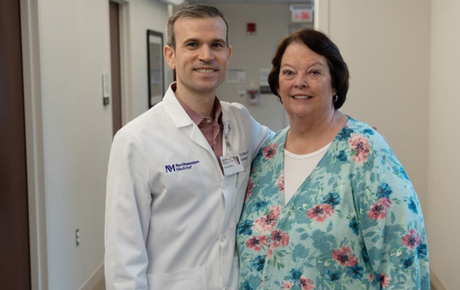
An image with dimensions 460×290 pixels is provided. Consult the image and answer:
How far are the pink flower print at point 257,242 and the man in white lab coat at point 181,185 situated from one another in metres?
0.07

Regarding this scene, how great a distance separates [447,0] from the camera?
364 cm

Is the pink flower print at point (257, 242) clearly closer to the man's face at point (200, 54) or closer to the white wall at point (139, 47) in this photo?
the man's face at point (200, 54)

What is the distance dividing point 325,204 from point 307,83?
38cm

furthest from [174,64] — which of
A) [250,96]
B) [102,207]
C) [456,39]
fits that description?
[250,96]

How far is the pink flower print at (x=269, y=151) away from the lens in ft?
6.93

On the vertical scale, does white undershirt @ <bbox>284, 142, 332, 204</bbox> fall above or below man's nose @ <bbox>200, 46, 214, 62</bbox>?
below

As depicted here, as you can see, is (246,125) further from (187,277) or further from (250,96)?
(250,96)

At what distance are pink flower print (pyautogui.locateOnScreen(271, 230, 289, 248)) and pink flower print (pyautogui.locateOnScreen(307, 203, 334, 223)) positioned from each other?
0.10 metres

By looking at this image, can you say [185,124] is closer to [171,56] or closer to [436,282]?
[171,56]

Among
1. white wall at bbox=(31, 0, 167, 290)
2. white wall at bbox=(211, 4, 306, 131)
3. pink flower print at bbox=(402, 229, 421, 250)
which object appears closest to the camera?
pink flower print at bbox=(402, 229, 421, 250)

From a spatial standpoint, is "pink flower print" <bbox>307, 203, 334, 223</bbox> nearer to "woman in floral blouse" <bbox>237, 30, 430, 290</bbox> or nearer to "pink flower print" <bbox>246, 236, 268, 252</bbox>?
"woman in floral blouse" <bbox>237, 30, 430, 290</bbox>

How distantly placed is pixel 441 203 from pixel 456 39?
102cm

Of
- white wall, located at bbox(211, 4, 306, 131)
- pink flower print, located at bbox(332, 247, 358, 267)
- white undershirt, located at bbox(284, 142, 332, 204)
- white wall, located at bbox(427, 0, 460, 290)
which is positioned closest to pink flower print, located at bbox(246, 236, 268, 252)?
white undershirt, located at bbox(284, 142, 332, 204)

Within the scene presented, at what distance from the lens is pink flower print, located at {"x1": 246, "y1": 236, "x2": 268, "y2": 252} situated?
1945mm
